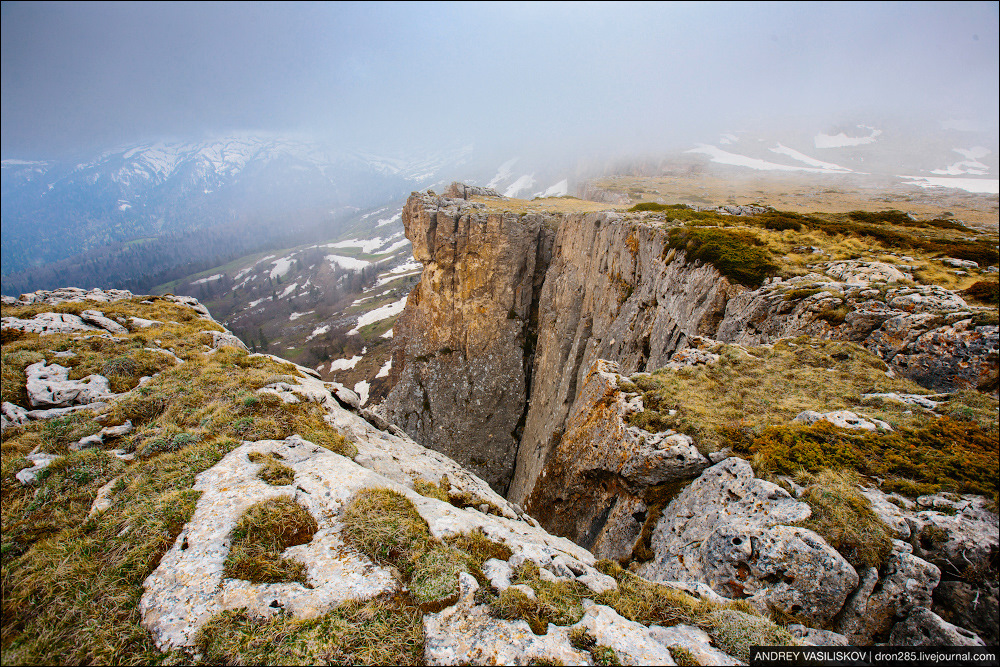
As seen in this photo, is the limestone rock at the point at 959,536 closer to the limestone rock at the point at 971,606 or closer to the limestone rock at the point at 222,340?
the limestone rock at the point at 971,606

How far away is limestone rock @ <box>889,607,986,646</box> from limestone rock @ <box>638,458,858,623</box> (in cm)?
73

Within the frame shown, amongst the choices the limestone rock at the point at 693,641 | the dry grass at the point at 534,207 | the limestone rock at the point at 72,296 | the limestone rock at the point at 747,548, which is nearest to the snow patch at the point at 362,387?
the dry grass at the point at 534,207

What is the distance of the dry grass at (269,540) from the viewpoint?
598 centimetres

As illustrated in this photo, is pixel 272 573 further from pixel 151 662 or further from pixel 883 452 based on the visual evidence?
pixel 883 452

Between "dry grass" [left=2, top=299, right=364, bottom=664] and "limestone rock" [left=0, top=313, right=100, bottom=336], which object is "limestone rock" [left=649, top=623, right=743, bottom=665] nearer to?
"dry grass" [left=2, top=299, right=364, bottom=664]

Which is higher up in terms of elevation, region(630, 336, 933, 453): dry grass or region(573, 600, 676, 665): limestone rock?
region(630, 336, 933, 453): dry grass

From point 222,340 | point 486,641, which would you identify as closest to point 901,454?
point 486,641

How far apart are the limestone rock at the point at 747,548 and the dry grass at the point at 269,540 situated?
7915 millimetres

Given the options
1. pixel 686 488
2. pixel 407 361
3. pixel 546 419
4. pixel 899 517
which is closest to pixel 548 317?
pixel 546 419

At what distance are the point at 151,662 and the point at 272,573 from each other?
152 cm

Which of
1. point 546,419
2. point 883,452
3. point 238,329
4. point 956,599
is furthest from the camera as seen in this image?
point 238,329

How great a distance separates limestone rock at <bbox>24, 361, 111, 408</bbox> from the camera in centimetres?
1136

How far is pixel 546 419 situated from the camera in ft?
108

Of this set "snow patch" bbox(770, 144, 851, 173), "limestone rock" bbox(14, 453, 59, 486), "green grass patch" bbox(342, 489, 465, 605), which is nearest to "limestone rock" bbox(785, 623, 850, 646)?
"green grass patch" bbox(342, 489, 465, 605)
